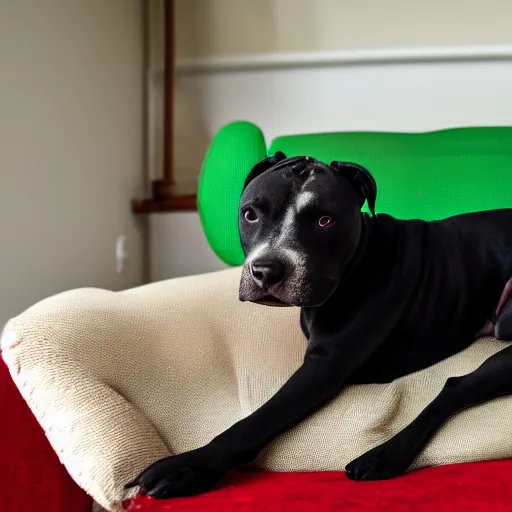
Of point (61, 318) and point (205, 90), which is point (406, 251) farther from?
point (205, 90)

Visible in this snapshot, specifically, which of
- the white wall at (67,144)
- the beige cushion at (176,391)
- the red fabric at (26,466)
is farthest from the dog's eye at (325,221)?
the white wall at (67,144)

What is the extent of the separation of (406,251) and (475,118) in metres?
1.03

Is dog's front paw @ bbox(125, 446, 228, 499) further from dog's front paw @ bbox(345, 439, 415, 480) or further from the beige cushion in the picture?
dog's front paw @ bbox(345, 439, 415, 480)

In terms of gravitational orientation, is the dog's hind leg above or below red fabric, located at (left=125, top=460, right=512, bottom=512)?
above

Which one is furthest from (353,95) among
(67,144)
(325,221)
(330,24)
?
(325,221)

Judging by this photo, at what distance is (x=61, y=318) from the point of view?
1.05 metres

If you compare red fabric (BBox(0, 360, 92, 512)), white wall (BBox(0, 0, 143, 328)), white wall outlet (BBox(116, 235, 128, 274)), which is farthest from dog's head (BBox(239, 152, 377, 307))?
white wall outlet (BBox(116, 235, 128, 274))

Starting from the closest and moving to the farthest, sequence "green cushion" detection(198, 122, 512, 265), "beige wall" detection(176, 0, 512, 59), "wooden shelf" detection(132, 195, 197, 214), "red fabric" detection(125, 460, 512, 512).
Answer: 1. "red fabric" detection(125, 460, 512, 512)
2. "green cushion" detection(198, 122, 512, 265)
3. "beige wall" detection(176, 0, 512, 59)
4. "wooden shelf" detection(132, 195, 197, 214)

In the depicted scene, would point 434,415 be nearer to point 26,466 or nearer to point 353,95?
point 26,466

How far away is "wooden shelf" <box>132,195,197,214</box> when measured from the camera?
2.14 meters

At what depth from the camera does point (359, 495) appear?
0.84 metres

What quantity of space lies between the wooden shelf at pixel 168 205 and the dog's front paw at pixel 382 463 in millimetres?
1313

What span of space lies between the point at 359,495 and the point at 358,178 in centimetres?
42

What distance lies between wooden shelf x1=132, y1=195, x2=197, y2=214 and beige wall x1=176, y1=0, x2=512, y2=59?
1.44 feet
